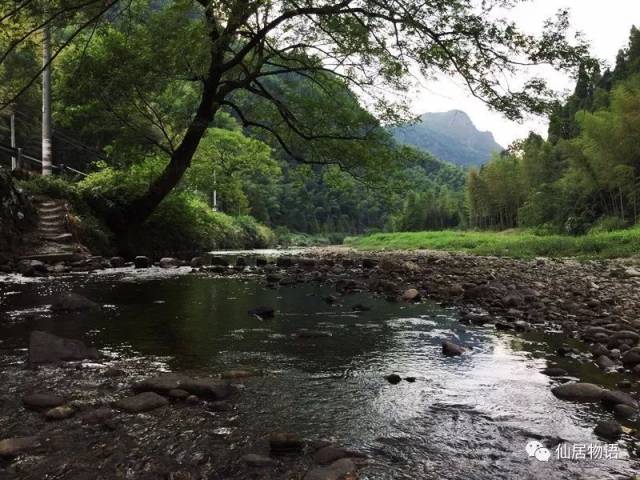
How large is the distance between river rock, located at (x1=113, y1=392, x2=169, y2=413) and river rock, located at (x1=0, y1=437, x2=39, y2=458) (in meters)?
0.57

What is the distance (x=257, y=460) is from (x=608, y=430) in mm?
2172

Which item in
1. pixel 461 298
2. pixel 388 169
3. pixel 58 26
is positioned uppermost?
pixel 58 26

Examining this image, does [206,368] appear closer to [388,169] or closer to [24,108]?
[388,169]

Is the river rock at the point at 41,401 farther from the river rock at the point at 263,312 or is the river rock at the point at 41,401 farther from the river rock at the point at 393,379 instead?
the river rock at the point at 263,312

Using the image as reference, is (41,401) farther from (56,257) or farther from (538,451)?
(56,257)

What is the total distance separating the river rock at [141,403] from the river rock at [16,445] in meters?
0.57

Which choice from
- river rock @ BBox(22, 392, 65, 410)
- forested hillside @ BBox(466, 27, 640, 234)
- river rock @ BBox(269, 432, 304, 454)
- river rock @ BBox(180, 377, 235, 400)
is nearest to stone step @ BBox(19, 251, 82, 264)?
river rock @ BBox(22, 392, 65, 410)

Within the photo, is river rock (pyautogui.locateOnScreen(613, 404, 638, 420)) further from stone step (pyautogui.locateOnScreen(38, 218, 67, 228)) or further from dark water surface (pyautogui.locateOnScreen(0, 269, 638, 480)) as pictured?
stone step (pyautogui.locateOnScreen(38, 218, 67, 228))

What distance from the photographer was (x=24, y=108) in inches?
1574

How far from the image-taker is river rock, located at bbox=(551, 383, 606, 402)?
134 inches

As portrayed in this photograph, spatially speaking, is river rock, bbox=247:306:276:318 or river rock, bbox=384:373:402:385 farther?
river rock, bbox=247:306:276:318

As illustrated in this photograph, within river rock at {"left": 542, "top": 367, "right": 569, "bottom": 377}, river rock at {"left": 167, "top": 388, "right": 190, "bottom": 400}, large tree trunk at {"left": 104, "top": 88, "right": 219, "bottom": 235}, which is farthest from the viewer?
large tree trunk at {"left": 104, "top": 88, "right": 219, "bottom": 235}

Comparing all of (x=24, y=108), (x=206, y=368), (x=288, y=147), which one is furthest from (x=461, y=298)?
(x=24, y=108)

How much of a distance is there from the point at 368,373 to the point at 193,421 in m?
1.68
